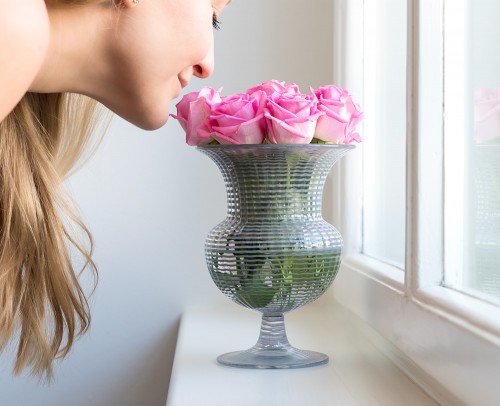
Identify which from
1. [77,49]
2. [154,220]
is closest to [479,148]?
[77,49]

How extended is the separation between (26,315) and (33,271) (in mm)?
58

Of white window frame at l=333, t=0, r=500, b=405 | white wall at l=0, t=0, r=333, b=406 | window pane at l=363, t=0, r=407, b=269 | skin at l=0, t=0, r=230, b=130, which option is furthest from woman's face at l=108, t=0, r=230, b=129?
white wall at l=0, t=0, r=333, b=406

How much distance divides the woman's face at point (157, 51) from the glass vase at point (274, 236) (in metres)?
0.13

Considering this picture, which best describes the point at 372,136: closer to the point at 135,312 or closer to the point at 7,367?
the point at 135,312

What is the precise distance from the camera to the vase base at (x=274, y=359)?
1.05 m

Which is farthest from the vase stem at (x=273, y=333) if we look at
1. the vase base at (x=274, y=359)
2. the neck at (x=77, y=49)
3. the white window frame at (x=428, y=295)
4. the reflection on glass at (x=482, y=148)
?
the neck at (x=77, y=49)

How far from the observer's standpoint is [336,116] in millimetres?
1016

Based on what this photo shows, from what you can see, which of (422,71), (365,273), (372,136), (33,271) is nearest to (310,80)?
(372,136)

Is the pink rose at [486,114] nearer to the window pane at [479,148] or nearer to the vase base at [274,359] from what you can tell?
the window pane at [479,148]

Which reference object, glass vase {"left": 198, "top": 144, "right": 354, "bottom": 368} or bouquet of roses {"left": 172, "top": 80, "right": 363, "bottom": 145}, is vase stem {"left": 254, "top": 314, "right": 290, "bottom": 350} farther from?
bouquet of roses {"left": 172, "top": 80, "right": 363, "bottom": 145}

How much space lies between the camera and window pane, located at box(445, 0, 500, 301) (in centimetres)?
85

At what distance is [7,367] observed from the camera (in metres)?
1.54

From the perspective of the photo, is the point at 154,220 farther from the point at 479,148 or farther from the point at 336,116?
the point at 479,148

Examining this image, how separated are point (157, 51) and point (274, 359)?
39 centimetres
